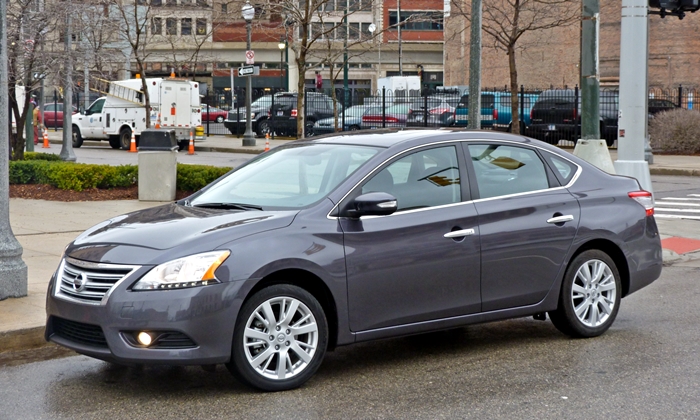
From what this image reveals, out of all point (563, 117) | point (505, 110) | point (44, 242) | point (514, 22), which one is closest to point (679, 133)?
point (563, 117)

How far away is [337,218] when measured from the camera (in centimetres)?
596

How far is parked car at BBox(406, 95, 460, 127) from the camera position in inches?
1442

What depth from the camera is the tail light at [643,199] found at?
743 centimetres

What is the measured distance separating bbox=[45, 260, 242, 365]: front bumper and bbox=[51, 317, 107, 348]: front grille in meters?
0.01

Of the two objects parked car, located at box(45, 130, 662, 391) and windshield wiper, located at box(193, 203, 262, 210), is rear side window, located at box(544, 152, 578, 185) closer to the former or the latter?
parked car, located at box(45, 130, 662, 391)

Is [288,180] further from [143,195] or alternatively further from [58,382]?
[143,195]

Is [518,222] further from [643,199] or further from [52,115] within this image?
[52,115]

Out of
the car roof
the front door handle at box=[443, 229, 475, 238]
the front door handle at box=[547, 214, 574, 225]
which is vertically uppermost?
the car roof

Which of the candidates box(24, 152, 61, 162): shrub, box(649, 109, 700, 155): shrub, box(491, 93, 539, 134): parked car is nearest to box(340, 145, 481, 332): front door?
box(24, 152, 61, 162): shrub

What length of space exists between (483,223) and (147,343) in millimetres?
2494

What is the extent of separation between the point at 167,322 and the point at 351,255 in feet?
4.12

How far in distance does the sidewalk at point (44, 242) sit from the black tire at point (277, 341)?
2.25 meters

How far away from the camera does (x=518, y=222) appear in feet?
22.0

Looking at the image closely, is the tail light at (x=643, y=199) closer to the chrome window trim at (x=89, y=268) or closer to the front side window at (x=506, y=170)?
the front side window at (x=506, y=170)
